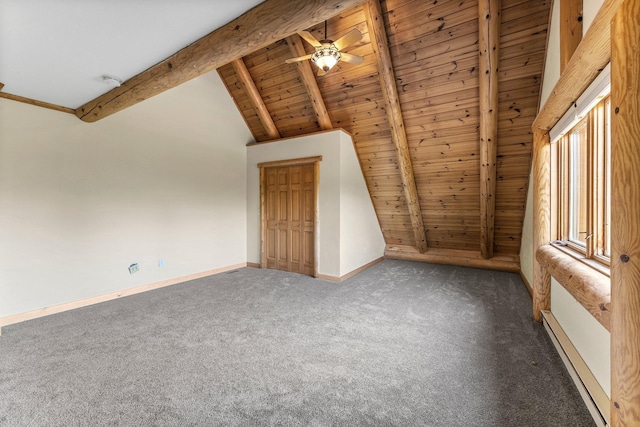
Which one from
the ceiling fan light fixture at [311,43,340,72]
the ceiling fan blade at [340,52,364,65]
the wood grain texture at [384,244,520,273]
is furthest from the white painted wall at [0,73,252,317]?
the wood grain texture at [384,244,520,273]

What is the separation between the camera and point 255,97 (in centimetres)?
450

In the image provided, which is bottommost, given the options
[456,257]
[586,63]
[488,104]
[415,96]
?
[456,257]

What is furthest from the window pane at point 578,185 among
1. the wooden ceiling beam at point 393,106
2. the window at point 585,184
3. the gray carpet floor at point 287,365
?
the wooden ceiling beam at point 393,106

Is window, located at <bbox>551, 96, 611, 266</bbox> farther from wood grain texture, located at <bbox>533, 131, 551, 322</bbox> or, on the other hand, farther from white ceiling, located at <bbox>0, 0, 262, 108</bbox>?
white ceiling, located at <bbox>0, 0, 262, 108</bbox>

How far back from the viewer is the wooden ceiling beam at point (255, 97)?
4.22 m

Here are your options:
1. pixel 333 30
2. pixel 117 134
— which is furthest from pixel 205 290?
pixel 333 30

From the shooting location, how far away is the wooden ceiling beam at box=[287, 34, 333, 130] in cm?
355

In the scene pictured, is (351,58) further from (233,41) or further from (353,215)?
(353,215)

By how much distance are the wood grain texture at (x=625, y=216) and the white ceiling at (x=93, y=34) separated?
5.94 ft

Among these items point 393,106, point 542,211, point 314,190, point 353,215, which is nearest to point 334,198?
point 314,190

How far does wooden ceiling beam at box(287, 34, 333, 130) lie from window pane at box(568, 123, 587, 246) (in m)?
3.00

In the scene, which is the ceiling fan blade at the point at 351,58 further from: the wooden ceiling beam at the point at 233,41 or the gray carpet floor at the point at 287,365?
the gray carpet floor at the point at 287,365

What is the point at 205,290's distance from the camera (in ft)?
11.9

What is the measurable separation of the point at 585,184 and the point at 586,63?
1.01 metres
